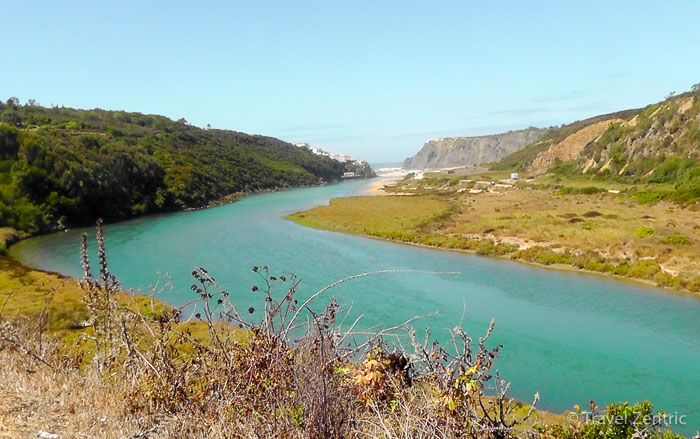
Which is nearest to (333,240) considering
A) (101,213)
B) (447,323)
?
(447,323)

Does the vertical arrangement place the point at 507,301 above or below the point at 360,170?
below

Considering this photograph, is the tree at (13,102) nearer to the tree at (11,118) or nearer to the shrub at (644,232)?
the tree at (11,118)

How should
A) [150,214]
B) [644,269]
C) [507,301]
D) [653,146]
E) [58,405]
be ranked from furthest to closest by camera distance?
1. [150,214]
2. [653,146]
3. [644,269]
4. [507,301]
5. [58,405]

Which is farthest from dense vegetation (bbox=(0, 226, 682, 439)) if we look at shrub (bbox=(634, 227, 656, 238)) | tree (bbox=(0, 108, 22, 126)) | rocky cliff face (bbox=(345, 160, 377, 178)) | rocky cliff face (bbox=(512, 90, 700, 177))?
rocky cliff face (bbox=(345, 160, 377, 178))

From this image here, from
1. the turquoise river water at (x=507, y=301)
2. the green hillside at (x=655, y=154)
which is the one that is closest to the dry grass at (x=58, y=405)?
the turquoise river water at (x=507, y=301)

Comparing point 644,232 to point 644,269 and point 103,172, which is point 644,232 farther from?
point 103,172

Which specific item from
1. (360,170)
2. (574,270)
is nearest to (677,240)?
(574,270)

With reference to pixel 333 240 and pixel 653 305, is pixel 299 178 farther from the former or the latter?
pixel 653 305
